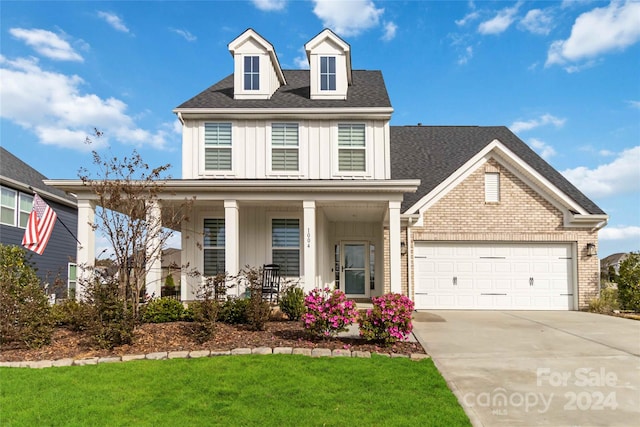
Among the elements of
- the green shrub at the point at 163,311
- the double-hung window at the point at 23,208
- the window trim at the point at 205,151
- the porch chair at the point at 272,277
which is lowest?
the green shrub at the point at 163,311

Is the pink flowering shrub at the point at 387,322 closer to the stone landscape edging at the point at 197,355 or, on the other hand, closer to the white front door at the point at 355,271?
the stone landscape edging at the point at 197,355

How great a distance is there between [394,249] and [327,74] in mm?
6203

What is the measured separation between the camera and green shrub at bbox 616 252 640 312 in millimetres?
13516

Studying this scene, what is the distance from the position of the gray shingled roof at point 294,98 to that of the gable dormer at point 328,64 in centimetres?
35

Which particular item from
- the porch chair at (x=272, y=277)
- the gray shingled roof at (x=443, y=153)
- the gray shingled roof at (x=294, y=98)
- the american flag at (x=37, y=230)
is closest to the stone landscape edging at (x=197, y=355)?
the porch chair at (x=272, y=277)

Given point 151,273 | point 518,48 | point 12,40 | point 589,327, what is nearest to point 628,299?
point 589,327

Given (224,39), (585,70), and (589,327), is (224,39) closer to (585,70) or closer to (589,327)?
(585,70)

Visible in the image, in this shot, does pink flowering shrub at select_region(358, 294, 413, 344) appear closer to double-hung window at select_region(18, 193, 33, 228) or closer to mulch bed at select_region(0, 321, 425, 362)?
mulch bed at select_region(0, 321, 425, 362)

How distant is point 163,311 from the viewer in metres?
9.59

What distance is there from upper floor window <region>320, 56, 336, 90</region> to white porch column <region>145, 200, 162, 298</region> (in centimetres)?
629

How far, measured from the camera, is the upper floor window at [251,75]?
1415 cm

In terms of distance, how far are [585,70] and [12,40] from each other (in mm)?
13399

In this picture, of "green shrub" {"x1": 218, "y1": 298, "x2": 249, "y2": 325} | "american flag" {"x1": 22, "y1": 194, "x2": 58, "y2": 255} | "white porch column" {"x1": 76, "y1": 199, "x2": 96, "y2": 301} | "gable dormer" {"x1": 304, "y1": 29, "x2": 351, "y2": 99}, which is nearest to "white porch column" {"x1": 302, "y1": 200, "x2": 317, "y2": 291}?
"green shrub" {"x1": 218, "y1": 298, "x2": 249, "y2": 325}

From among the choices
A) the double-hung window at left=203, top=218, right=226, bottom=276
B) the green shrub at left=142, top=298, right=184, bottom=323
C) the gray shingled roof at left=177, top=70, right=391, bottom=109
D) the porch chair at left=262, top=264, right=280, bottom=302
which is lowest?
the green shrub at left=142, top=298, right=184, bottom=323
